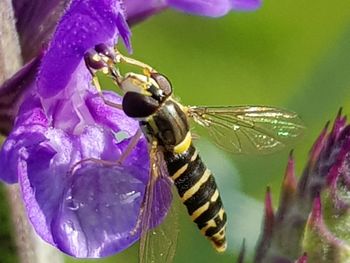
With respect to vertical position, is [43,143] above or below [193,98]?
above

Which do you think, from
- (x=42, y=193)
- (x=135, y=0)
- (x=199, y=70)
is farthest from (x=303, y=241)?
(x=199, y=70)

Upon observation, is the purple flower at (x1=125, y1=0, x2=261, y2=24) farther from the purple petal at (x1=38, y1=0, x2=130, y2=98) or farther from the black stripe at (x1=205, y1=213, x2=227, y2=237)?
the black stripe at (x1=205, y1=213, x2=227, y2=237)

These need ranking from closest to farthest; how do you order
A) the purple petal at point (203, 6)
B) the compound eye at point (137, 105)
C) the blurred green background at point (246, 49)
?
the compound eye at point (137, 105) → the purple petal at point (203, 6) → the blurred green background at point (246, 49)

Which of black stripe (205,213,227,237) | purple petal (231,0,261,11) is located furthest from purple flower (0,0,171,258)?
purple petal (231,0,261,11)

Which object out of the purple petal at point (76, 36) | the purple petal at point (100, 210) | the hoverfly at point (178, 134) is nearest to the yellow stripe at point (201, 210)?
the hoverfly at point (178, 134)

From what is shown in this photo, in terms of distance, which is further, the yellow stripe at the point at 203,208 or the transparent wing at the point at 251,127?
the transparent wing at the point at 251,127

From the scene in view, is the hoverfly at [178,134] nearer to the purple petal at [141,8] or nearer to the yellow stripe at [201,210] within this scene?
the yellow stripe at [201,210]

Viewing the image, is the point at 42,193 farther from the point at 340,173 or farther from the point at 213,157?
the point at 213,157
